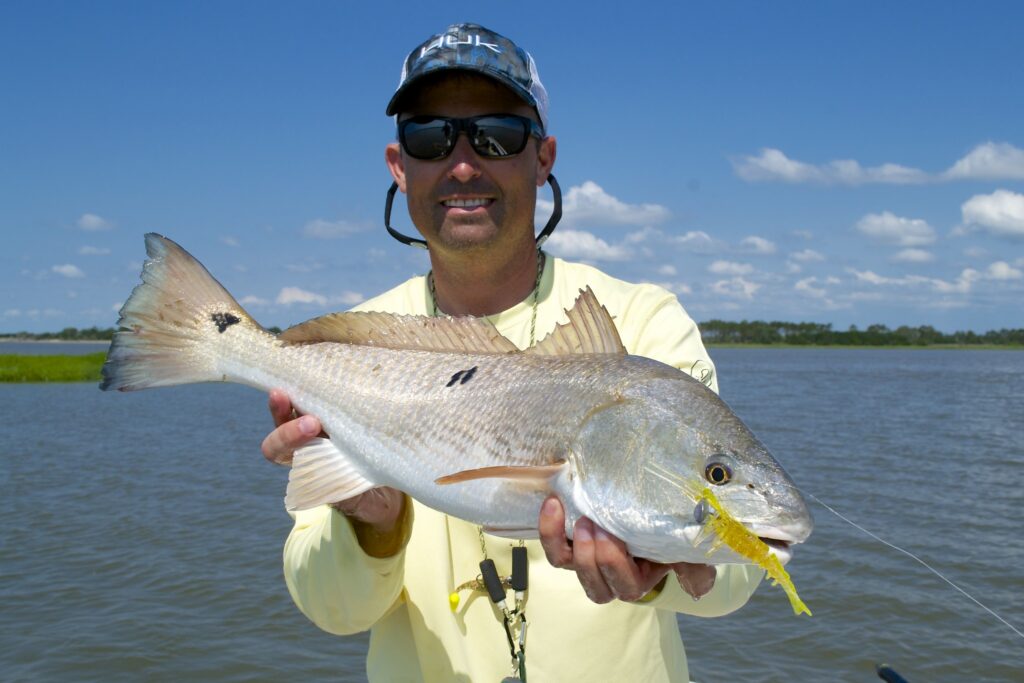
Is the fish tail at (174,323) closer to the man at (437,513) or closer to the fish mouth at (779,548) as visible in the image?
the man at (437,513)

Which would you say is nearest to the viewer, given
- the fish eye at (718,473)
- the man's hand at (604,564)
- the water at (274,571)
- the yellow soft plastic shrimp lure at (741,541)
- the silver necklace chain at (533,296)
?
the yellow soft plastic shrimp lure at (741,541)

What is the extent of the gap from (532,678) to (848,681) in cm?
621

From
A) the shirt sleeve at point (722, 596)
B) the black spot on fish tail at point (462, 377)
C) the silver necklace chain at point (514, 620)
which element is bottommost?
the silver necklace chain at point (514, 620)

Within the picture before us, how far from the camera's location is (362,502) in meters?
3.13

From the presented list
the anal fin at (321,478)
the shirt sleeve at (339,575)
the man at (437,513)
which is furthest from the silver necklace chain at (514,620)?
the anal fin at (321,478)

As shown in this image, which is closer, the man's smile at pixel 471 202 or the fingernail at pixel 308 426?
the fingernail at pixel 308 426

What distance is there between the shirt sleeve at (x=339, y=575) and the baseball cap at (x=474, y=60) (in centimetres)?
188

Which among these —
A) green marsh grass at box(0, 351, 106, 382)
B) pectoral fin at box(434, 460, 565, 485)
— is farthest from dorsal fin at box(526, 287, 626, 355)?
green marsh grass at box(0, 351, 106, 382)

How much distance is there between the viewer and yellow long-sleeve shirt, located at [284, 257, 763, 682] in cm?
307

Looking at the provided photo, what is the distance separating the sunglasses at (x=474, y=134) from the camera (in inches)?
137

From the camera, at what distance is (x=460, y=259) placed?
3.54 m

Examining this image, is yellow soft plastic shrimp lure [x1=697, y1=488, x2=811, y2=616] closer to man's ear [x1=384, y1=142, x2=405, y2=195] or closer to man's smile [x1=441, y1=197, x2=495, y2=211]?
man's smile [x1=441, y1=197, x2=495, y2=211]

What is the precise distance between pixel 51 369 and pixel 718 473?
Result: 46645 mm

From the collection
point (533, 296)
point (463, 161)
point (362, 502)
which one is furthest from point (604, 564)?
point (463, 161)
